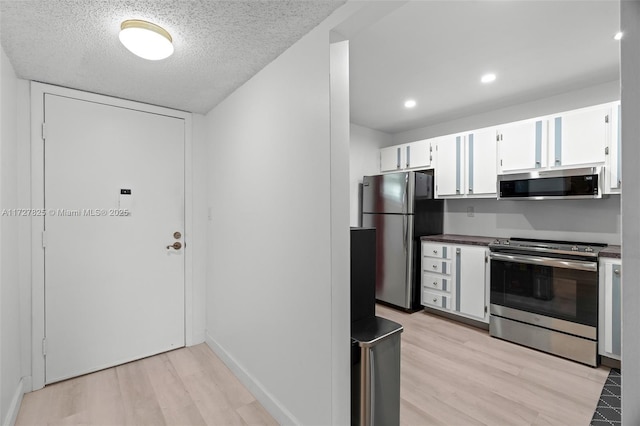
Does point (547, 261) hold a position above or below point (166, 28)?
below

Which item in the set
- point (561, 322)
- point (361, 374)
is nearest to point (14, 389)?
point (361, 374)

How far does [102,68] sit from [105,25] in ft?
1.96

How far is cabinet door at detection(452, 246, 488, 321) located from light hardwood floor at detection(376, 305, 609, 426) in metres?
0.32

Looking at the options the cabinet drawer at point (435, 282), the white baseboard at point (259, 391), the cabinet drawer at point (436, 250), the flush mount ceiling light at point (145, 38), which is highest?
the flush mount ceiling light at point (145, 38)

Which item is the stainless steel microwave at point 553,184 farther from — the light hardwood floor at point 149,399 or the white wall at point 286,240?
the light hardwood floor at point 149,399

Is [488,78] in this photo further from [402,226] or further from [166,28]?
[166,28]

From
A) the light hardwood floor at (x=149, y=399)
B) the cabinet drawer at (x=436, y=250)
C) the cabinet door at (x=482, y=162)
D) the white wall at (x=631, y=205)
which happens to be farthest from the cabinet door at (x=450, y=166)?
the white wall at (x=631, y=205)

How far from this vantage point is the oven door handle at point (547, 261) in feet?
8.35

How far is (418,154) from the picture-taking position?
4086 mm

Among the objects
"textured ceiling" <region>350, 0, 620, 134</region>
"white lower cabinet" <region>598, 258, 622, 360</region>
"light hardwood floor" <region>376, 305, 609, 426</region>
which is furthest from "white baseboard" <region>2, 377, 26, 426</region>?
"white lower cabinet" <region>598, 258, 622, 360</region>

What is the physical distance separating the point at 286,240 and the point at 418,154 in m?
2.90

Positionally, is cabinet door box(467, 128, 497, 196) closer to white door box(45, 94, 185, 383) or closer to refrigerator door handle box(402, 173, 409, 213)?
refrigerator door handle box(402, 173, 409, 213)

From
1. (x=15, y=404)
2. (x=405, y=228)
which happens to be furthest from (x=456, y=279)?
(x=15, y=404)

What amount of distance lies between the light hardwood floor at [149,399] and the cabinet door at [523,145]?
332 cm
